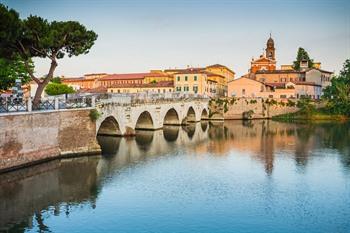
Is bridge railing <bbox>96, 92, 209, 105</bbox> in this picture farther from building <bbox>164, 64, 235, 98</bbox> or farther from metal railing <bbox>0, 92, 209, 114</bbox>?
building <bbox>164, 64, 235, 98</bbox>

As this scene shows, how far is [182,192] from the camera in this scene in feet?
106

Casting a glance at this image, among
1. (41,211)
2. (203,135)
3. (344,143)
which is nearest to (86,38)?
(41,211)

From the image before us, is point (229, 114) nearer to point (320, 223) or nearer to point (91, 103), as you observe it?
point (91, 103)

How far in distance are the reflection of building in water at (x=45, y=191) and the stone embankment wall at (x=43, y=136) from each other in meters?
1.21

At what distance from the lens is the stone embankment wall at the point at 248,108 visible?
104 metres

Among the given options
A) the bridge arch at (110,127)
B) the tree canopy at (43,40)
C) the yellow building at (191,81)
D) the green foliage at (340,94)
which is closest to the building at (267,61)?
the yellow building at (191,81)

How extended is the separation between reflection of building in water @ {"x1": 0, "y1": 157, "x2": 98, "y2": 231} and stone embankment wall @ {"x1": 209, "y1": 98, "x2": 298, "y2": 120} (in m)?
66.0

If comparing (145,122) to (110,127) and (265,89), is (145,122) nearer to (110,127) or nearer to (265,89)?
(110,127)

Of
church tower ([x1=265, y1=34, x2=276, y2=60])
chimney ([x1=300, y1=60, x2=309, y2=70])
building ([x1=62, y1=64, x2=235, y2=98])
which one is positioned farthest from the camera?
church tower ([x1=265, y1=34, x2=276, y2=60])

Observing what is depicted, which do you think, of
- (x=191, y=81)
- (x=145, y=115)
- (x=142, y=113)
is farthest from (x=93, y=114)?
(x=191, y=81)

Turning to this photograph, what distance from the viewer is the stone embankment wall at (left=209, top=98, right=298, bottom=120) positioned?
104m

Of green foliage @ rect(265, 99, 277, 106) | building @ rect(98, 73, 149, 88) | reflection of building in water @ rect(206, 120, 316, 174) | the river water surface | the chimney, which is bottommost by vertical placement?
the river water surface

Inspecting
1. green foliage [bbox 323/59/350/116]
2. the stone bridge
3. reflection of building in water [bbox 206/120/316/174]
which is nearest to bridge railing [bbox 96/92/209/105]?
the stone bridge

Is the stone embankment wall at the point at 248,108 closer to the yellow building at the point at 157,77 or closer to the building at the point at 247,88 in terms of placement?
the building at the point at 247,88
